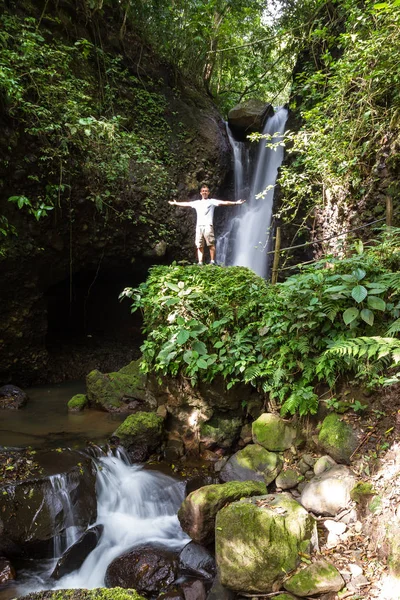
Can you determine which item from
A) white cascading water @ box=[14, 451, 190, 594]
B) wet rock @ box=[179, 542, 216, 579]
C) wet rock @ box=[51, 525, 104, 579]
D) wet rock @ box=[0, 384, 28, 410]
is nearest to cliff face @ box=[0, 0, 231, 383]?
wet rock @ box=[0, 384, 28, 410]

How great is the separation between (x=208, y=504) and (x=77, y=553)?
1.63 meters

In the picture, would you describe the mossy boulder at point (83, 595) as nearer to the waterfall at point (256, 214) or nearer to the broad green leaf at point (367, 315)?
the broad green leaf at point (367, 315)

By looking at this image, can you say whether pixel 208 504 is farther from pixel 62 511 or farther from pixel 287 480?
pixel 62 511

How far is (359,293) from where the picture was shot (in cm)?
396

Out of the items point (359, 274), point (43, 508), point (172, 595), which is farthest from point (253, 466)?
point (359, 274)

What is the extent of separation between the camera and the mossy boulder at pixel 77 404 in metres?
7.69

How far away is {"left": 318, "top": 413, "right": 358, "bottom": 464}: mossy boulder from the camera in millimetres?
3986

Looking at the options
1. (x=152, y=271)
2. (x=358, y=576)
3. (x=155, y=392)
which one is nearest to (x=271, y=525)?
(x=358, y=576)

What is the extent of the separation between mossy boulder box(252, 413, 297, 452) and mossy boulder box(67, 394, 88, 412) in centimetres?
419

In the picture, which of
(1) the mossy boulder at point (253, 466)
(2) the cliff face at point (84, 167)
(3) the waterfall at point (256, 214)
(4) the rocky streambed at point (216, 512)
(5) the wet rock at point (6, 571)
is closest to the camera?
(4) the rocky streambed at point (216, 512)

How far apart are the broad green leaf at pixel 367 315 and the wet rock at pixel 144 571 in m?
3.30

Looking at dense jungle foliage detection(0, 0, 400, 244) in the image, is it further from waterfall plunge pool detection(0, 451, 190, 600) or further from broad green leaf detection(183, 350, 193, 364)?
waterfall plunge pool detection(0, 451, 190, 600)

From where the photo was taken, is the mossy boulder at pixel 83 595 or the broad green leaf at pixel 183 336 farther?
the broad green leaf at pixel 183 336

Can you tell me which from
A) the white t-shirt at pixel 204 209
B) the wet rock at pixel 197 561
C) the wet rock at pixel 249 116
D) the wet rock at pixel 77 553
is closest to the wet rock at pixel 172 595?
the wet rock at pixel 197 561
